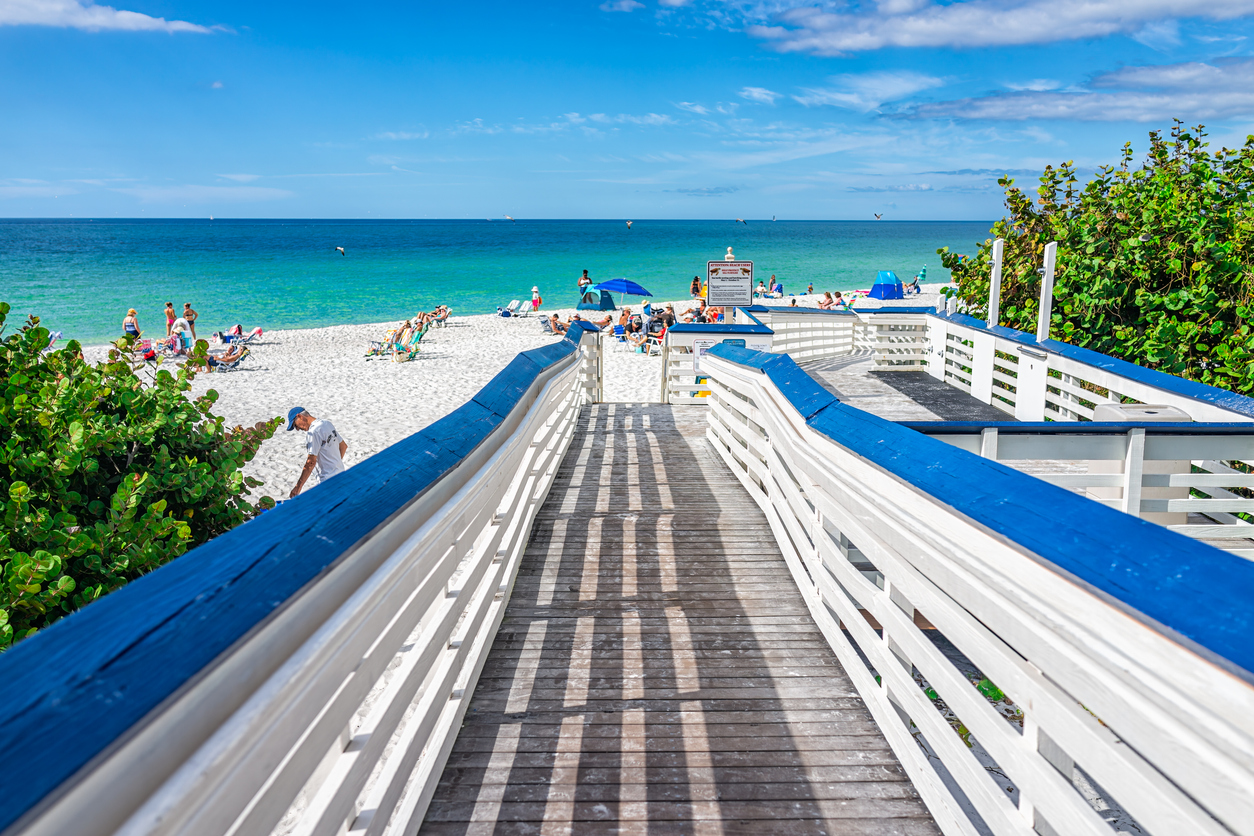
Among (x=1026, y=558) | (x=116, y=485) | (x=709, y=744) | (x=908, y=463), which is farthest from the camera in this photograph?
(x=116, y=485)

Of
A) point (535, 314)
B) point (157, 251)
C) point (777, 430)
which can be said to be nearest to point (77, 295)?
point (535, 314)

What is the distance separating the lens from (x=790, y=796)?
7.67ft

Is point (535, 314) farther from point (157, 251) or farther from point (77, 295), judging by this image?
point (157, 251)

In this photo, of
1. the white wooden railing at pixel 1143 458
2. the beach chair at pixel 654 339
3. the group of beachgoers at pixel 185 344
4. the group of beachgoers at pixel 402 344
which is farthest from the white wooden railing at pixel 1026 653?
the group of beachgoers at pixel 402 344

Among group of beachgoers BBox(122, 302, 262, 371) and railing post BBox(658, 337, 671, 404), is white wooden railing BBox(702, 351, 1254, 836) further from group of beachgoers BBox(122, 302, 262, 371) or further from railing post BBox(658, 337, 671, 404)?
group of beachgoers BBox(122, 302, 262, 371)

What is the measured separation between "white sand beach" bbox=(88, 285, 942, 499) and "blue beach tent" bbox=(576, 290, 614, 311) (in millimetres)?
5513

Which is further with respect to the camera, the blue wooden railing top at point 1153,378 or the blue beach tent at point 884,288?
the blue beach tent at point 884,288

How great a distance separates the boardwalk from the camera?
2.27 meters

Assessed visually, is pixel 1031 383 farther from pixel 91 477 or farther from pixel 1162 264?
pixel 91 477

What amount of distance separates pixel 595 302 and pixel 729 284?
25937 millimetres

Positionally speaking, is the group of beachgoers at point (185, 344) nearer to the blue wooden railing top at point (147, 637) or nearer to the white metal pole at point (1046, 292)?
the white metal pole at point (1046, 292)

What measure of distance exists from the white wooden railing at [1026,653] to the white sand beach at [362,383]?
32.3 ft

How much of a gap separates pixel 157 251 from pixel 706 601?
11937 cm

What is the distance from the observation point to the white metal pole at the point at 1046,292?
8.03 m
